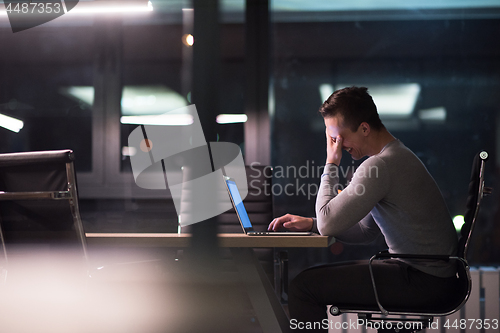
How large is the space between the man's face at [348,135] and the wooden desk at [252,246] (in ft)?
1.43

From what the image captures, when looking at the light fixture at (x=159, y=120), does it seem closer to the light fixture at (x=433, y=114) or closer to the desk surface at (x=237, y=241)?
the light fixture at (x=433, y=114)

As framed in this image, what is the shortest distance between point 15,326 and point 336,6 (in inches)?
126

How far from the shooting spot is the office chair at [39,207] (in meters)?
1.72

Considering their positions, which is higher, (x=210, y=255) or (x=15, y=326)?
(x=210, y=255)

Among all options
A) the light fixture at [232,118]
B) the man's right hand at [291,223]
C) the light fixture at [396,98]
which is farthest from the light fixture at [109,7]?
the man's right hand at [291,223]

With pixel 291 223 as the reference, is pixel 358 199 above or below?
above

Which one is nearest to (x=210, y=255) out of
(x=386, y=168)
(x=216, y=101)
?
(x=216, y=101)

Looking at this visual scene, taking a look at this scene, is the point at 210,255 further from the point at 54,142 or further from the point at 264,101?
the point at 54,142

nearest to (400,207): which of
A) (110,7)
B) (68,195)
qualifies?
(68,195)

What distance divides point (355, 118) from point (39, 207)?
4.39 ft

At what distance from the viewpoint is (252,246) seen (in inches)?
62.3

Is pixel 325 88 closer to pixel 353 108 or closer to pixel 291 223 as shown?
pixel 353 108

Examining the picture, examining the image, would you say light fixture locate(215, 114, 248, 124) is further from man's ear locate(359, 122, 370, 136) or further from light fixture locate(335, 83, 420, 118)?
man's ear locate(359, 122, 370, 136)

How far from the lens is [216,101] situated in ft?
2.90
